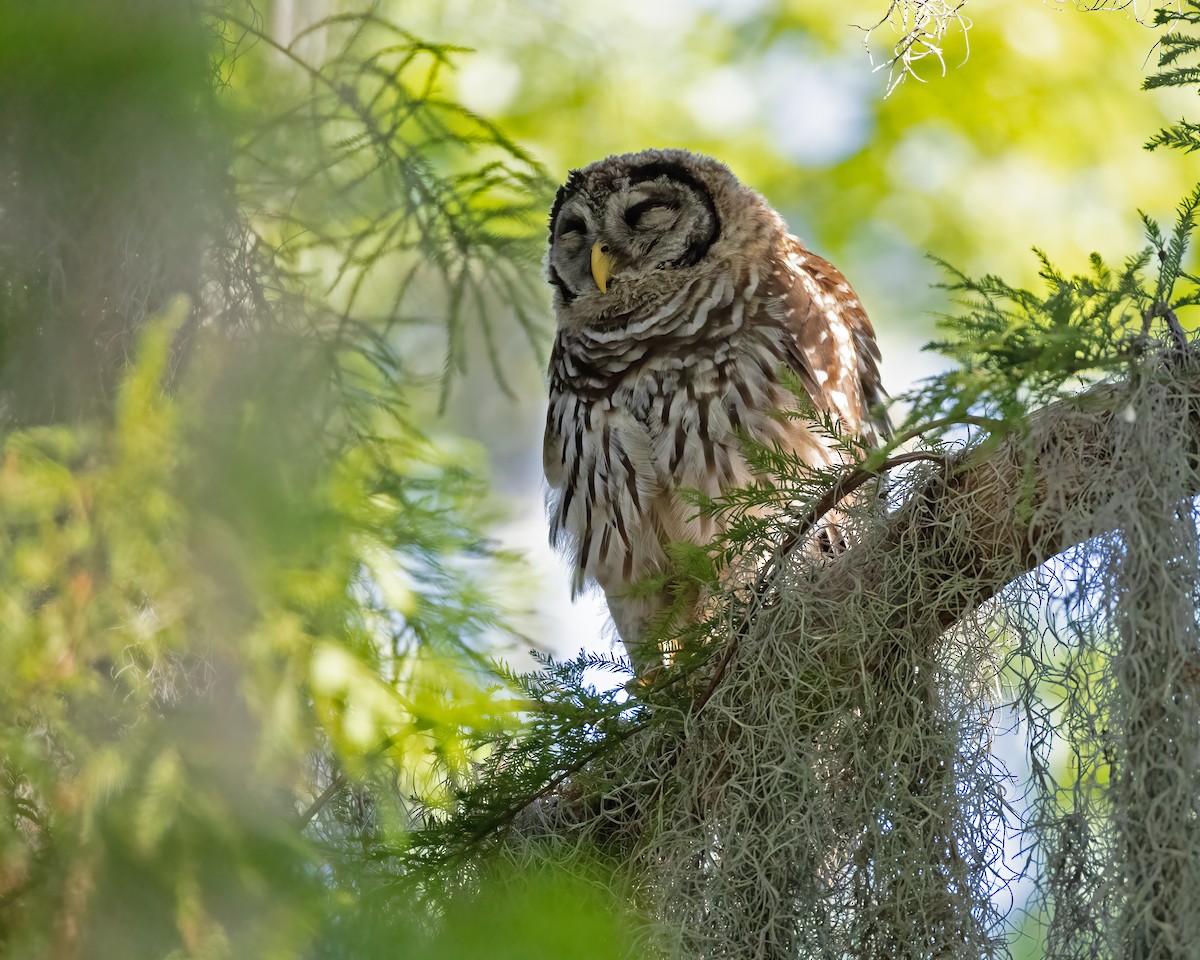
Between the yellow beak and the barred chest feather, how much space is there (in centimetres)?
20

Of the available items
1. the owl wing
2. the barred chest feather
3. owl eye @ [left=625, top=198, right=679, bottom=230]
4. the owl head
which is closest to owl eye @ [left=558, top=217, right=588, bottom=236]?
the owl head

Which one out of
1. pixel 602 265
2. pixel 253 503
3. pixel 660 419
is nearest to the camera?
pixel 253 503

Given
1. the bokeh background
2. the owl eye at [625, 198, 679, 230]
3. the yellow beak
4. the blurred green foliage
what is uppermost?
the bokeh background

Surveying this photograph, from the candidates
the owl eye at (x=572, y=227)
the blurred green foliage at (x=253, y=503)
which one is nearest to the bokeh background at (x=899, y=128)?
the owl eye at (x=572, y=227)

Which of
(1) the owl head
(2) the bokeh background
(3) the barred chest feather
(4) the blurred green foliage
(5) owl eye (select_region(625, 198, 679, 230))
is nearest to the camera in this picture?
(4) the blurred green foliage

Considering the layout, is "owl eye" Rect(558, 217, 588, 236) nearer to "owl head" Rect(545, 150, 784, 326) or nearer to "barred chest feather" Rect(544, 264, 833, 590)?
"owl head" Rect(545, 150, 784, 326)

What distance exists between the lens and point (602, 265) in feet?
14.3

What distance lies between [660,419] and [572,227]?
109 centimetres

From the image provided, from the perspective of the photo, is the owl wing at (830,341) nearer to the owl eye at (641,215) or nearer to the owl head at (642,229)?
the owl head at (642,229)

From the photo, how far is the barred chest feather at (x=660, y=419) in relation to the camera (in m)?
3.71

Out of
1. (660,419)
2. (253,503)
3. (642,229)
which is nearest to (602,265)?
(642,229)

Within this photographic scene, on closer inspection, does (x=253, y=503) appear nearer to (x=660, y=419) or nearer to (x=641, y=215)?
(x=660, y=419)

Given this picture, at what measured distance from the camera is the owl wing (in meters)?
3.95

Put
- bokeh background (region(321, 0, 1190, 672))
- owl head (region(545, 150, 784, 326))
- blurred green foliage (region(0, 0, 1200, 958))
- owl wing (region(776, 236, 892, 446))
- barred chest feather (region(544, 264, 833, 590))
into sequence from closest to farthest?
blurred green foliage (region(0, 0, 1200, 958)), barred chest feather (region(544, 264, 833, 590)), owl wing (region(776, 236, 892, 446)), owl head (region(545, 150, 784, 326)), bokeh background (region(321, 0, 1190, 672))
